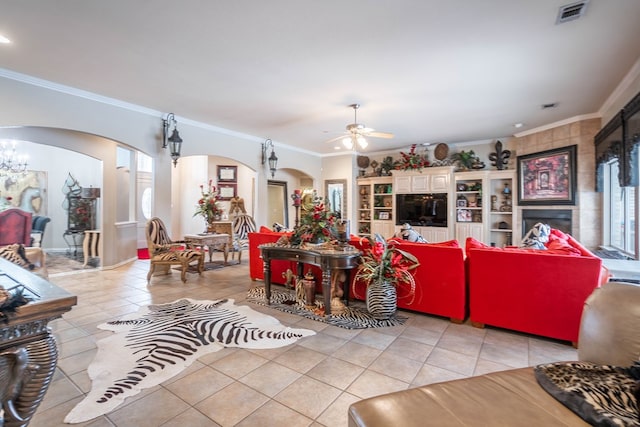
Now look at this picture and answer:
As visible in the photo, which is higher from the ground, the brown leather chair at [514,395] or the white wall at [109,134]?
the white wall at [109,134]

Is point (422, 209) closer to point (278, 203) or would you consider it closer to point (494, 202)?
point (494, 202)

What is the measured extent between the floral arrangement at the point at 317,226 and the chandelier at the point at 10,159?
7.30 metres

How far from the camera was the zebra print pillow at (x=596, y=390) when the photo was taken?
980 mm

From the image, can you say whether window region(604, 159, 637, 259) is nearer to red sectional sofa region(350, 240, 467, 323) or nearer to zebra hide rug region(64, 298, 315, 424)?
red sectional sofa region(350, 240, 467, 323)

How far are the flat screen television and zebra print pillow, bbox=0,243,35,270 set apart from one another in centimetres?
675

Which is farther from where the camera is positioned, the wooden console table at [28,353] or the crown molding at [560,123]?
the crown molding at [560,123]

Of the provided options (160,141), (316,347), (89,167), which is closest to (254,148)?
(160,141)

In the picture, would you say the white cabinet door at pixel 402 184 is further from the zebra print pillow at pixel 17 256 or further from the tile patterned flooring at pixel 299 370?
the zebra print pillow at pixel 17 256

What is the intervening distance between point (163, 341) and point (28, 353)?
4.61ft

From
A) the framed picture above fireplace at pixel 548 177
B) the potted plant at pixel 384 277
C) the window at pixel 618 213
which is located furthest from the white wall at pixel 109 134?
the window at pixel 618 213

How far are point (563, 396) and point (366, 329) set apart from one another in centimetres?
191

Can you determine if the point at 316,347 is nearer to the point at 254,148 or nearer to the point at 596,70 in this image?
the point at 596,70

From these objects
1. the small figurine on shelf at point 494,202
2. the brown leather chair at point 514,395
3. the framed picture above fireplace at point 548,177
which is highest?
the framed picture above fireplace at point 548,177

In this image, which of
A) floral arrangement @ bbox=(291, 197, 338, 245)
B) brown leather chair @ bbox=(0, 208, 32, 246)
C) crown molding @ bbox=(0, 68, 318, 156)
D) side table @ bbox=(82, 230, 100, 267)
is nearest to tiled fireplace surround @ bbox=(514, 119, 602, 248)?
floral arrangement @ bbox=(291, 197, 338, 245)
